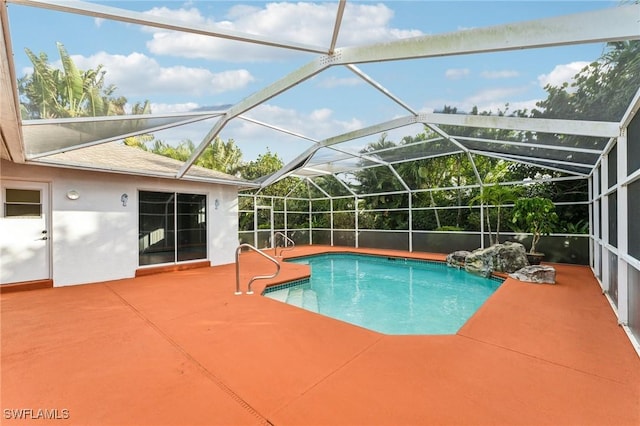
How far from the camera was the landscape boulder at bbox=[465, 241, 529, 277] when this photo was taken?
25.3 ft

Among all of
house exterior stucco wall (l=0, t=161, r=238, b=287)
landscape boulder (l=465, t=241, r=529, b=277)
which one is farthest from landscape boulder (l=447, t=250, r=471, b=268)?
house exterior stucco wall (l=0, t=161, r=238, b=287)

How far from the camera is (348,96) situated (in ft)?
18.5

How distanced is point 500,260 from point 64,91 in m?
9.92

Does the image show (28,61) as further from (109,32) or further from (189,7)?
(189,7)

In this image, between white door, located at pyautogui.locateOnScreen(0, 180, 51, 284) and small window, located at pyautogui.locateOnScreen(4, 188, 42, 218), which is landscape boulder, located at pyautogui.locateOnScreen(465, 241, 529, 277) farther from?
small window, located at pyautogui.locateOnScreen(4, 188, 42, 218)

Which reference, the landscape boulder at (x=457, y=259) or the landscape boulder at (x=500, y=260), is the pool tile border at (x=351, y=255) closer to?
the landscape boulder at (x=457, y=259)

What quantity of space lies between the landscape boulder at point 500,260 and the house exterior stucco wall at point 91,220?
360 inches

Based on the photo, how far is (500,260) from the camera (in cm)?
790

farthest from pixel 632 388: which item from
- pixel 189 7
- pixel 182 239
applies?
pixel 182 239

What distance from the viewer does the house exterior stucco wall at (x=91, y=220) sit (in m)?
5.92
